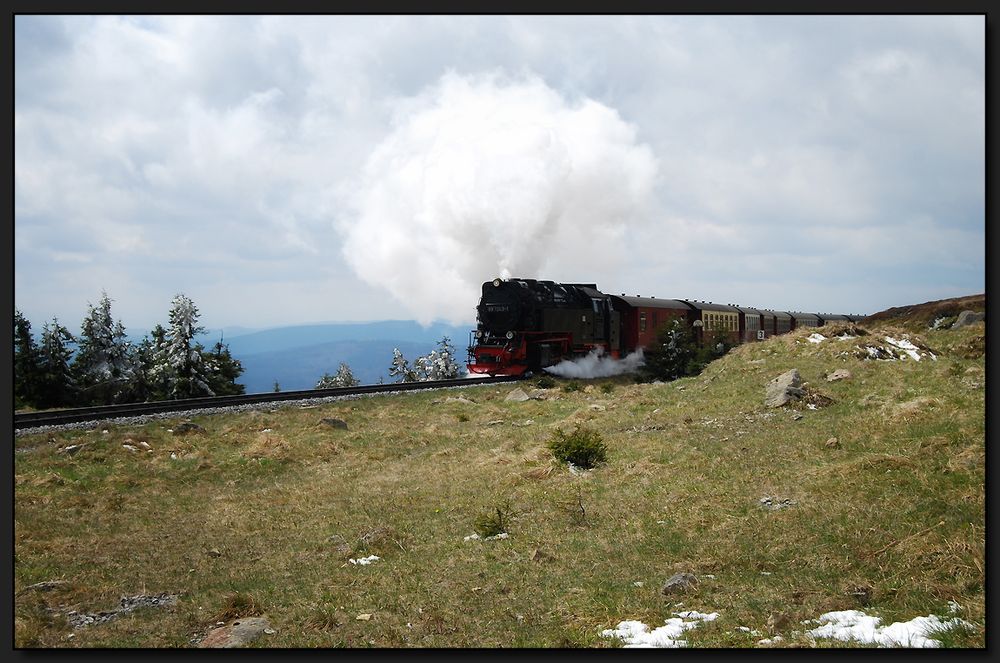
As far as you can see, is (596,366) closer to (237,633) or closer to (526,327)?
(526,327)

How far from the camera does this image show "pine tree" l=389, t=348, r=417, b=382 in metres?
64.8

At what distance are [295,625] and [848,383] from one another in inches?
731

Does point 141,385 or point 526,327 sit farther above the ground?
point 526,327

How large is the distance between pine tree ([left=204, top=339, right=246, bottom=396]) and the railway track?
2320 centimetres

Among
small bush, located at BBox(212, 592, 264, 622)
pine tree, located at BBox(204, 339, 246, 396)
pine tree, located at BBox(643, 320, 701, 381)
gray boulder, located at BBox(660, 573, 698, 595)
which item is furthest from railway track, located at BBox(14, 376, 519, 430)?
pine tree, located at BBox(204, 339, 246, 396)

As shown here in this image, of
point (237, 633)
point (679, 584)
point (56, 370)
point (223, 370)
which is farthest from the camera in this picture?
point (223, 370)

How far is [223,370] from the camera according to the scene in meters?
52.3

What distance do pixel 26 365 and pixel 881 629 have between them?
1852 inches

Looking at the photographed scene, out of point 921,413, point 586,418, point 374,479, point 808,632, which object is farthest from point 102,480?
point 921,413

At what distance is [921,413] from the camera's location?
47.9 feet

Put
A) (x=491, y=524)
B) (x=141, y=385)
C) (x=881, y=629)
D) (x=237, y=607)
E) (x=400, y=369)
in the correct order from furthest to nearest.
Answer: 1. (x=400, y=369)
2. (x=141, y=385)
3. (x=491, y=524)
4. (x=237, y=607)
5. (x=881, y=629)

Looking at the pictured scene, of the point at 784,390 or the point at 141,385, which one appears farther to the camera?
the point at 141,385

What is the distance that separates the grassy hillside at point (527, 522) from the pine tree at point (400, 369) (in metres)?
42.4

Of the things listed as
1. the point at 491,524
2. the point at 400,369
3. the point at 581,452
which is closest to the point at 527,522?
the point at 491,524
